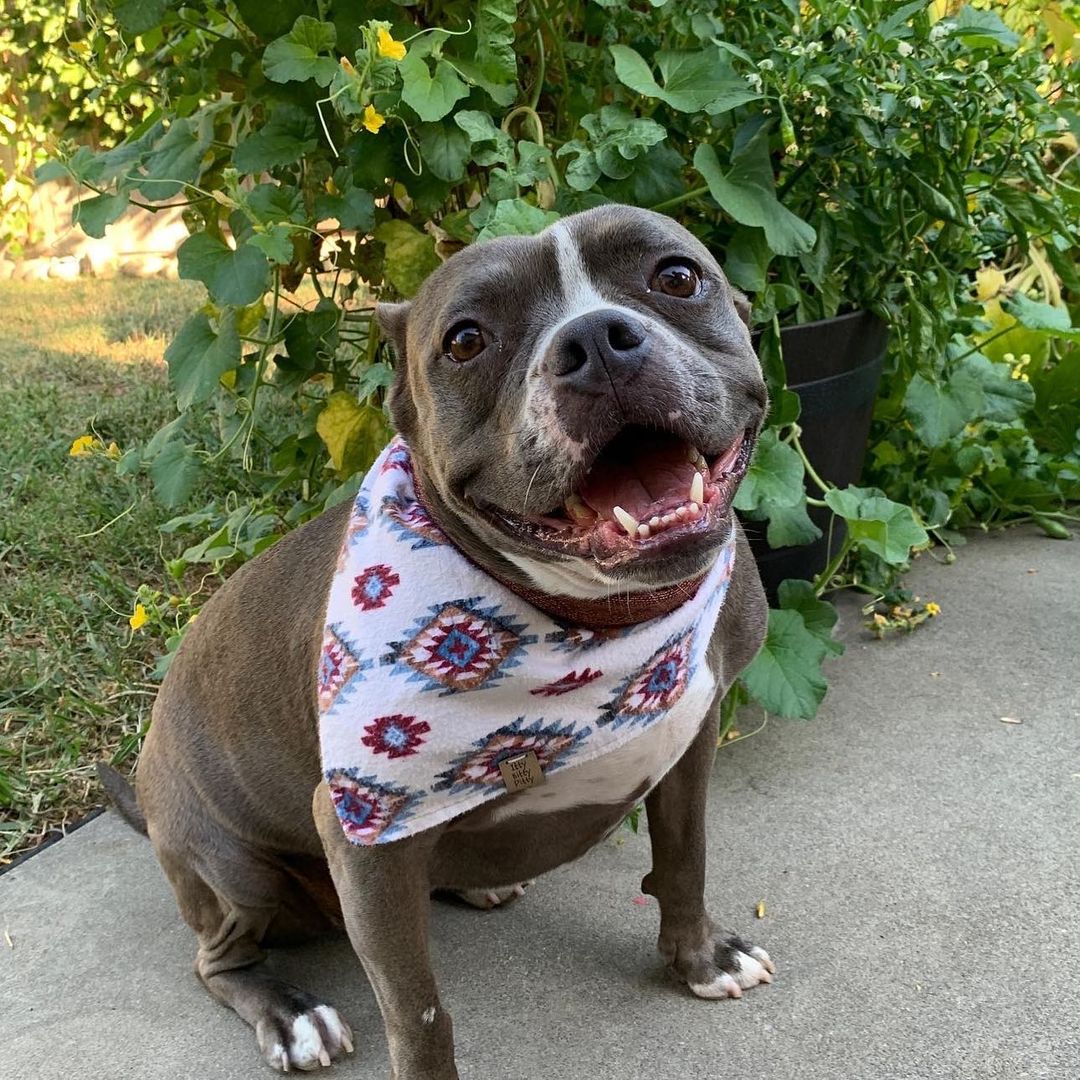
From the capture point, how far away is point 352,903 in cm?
191

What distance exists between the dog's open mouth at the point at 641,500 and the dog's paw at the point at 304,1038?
113cm

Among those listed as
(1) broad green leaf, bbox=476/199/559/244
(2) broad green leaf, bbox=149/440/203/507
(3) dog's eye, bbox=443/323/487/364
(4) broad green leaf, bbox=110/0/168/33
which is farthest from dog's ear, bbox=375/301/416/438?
(2) broad green leaf, bbox=149/440/203/507

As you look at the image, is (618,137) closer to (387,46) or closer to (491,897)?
Answer: (387,46)

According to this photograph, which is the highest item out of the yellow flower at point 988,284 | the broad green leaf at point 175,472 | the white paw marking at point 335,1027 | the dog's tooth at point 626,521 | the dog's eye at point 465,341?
the dog's eye at point 465,341

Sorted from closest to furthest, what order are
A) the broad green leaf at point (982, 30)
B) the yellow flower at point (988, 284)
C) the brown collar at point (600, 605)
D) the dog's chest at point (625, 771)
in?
the brown collar at point (600, 605) → the dog's chest at point (625, 771) → the broad green leaf at point (982, 30) → the yellow flower at point (988, 284)

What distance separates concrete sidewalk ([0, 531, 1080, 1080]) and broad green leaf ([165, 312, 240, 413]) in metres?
1.18

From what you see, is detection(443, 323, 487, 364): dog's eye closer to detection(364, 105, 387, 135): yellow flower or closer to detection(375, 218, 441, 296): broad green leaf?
detection(364, 105, 387, 135): yellow flower

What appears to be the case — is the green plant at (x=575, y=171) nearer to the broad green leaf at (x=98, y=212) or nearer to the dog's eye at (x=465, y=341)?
the broad green leaf at (x=98, y=212)

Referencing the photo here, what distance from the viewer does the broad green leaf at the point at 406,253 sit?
2.82m

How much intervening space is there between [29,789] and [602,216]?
7.37ft

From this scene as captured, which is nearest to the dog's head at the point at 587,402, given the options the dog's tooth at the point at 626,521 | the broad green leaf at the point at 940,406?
the dog's tooth at the point at 626,521

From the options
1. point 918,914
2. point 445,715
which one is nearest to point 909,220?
point 918,914

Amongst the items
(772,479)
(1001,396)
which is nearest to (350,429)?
(772,479)

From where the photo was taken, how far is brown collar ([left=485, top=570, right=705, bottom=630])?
1865 mm
